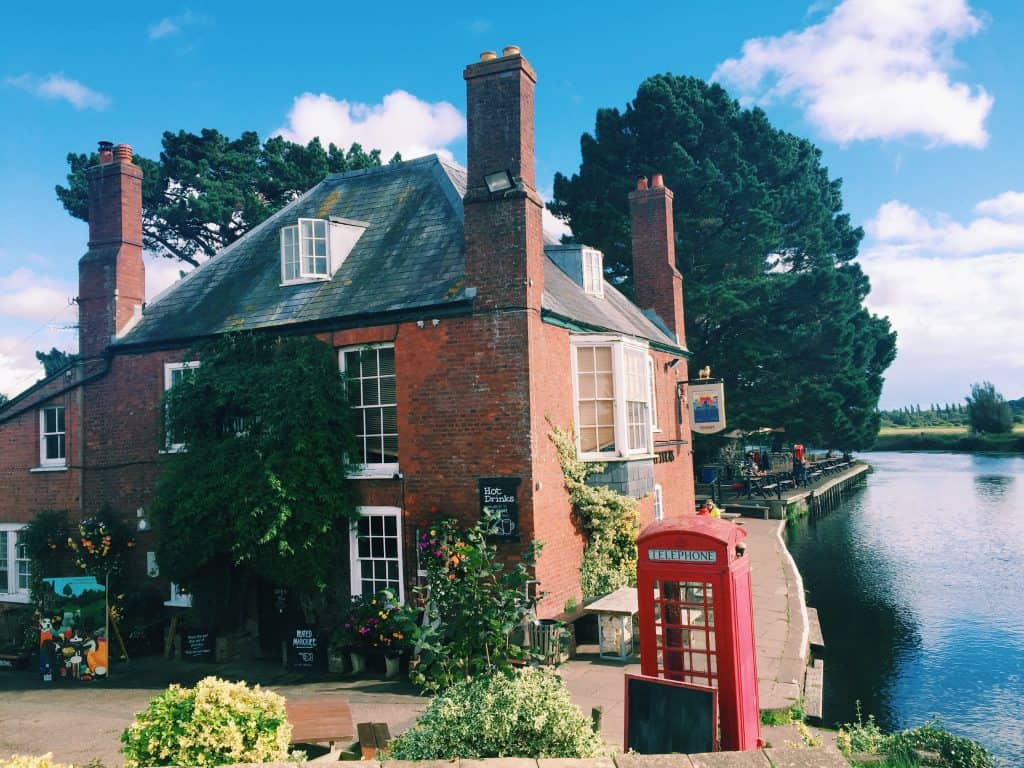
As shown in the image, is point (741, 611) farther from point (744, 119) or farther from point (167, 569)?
point (744, 119)

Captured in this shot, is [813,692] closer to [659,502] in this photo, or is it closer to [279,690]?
[659,502]

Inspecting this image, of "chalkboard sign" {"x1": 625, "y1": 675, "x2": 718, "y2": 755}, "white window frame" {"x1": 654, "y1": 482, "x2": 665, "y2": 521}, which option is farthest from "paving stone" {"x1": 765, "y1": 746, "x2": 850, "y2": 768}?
"white window frame" {"x1": 654, "y1": 482, "x2": 665, "y2": 521}

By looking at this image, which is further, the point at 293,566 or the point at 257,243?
the point at 257,243

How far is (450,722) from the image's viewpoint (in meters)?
6.10

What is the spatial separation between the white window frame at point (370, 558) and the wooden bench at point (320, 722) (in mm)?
4073

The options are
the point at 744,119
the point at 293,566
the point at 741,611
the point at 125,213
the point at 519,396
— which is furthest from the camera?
the point at 744,119

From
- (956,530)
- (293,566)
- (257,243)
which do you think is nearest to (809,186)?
(956,530)

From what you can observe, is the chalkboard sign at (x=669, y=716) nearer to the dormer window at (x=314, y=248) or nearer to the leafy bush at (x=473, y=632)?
the leafy bush at (x=473, y=632)

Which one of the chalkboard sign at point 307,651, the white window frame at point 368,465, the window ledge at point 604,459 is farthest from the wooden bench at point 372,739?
the window ledge at point 604,459

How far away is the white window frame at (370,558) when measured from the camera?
42.7 feet

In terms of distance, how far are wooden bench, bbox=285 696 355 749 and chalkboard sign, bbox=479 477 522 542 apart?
12.7 ft

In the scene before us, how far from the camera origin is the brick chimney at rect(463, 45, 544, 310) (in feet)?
40.7

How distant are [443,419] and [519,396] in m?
1.49

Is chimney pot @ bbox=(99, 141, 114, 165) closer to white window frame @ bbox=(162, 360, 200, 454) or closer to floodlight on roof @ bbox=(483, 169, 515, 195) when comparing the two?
white window frame @ bbox=(162, 360, 200, 454)
